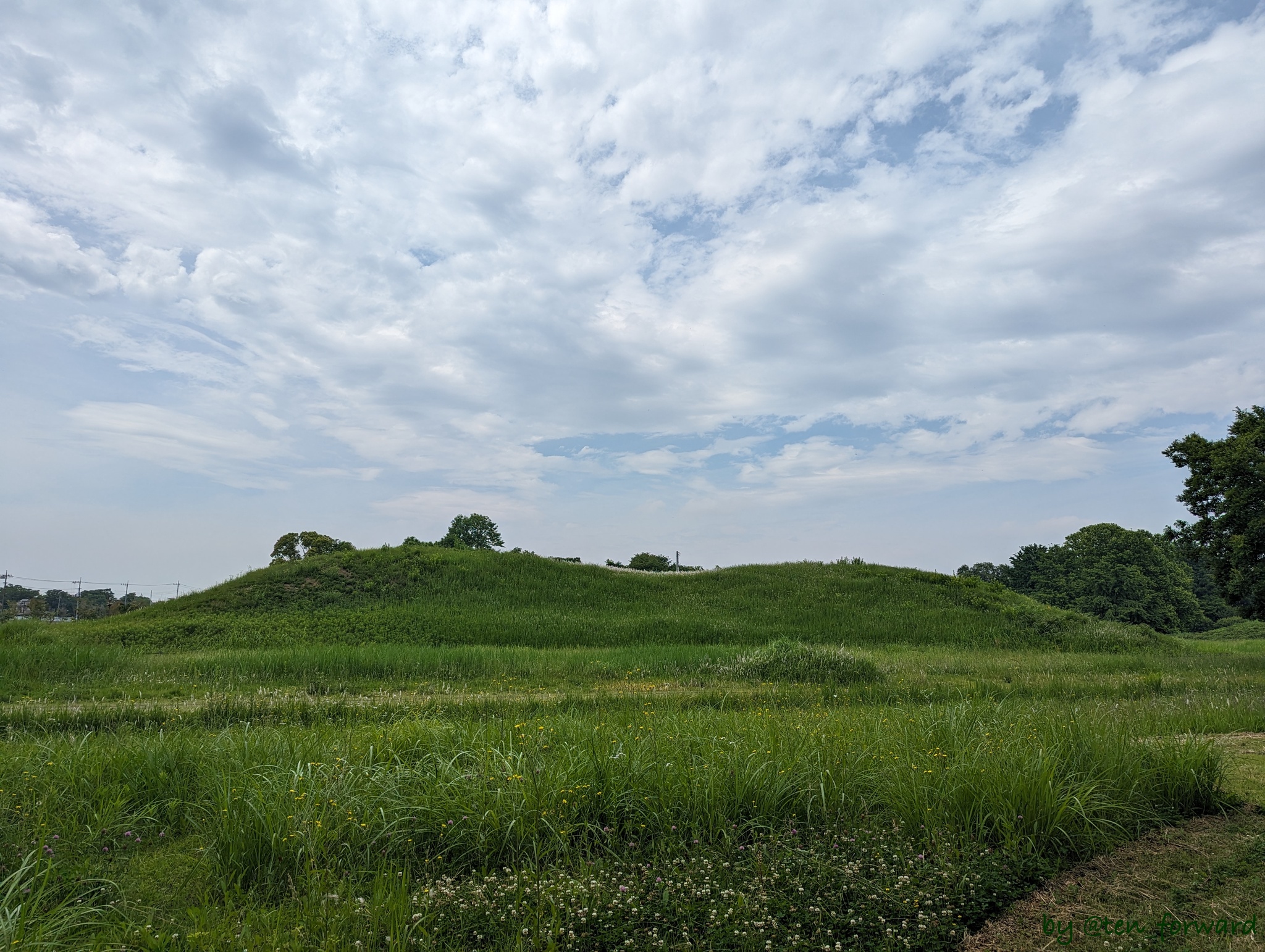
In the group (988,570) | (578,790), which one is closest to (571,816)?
(578,790)

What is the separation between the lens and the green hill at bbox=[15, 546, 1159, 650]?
23375mm

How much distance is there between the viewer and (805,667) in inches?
604

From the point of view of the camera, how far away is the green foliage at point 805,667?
580 inches

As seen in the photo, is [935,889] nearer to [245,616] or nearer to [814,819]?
[814,819]

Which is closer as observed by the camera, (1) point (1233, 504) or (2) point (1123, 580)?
(1) point (1233, 504)

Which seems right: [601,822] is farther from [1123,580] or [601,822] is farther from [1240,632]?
[1240,632]

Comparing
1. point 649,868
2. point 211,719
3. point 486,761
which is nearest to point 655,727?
A: point 486,761

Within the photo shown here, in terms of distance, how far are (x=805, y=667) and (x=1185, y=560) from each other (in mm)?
39836

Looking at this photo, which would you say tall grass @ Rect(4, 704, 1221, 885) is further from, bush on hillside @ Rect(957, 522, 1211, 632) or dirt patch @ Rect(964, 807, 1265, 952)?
bush on hillside @ Rect(957, 522, 1211, 632)

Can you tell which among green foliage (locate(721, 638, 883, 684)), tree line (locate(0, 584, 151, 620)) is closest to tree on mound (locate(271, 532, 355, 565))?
tree line (locate(0, 584, 151, 620))

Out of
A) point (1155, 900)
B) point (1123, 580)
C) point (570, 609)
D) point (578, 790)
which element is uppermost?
point (1123, 580)

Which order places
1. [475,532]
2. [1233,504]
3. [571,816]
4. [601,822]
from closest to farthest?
[571,816], [601,822], [1233,504], [475,532]

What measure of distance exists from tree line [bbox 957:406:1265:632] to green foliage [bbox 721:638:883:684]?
11911mm

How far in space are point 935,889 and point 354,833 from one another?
150 inches
